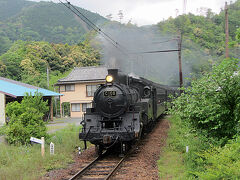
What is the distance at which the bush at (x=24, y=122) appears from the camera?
33.2ft

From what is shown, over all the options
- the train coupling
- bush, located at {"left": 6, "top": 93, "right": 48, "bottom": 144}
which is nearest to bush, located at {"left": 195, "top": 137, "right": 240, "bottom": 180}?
the train coupling

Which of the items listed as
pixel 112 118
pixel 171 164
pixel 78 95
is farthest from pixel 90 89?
pixel 171 164

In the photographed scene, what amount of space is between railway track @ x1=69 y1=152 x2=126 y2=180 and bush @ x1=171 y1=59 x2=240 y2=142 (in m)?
2.94

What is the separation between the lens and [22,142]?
10312 mm

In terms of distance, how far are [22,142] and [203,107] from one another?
7.35m

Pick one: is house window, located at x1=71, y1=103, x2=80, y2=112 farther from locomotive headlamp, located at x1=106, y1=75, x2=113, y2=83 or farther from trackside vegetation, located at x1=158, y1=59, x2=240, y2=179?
trackside vegetation, located at x1=158, y1=59, x2=240, y2=179

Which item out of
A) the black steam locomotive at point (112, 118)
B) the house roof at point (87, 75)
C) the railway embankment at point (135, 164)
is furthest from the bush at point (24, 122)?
the house roof at point (87, 75)

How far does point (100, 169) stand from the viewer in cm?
782

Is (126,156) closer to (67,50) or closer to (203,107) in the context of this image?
(203,107)

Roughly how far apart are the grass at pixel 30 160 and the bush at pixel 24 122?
544mm

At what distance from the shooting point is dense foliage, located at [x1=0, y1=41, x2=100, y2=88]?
157 feet

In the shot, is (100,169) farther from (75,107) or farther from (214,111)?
(75,107)

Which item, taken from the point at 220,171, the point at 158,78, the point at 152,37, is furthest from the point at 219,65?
the point at 158,78

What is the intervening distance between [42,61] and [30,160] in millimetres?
43739
